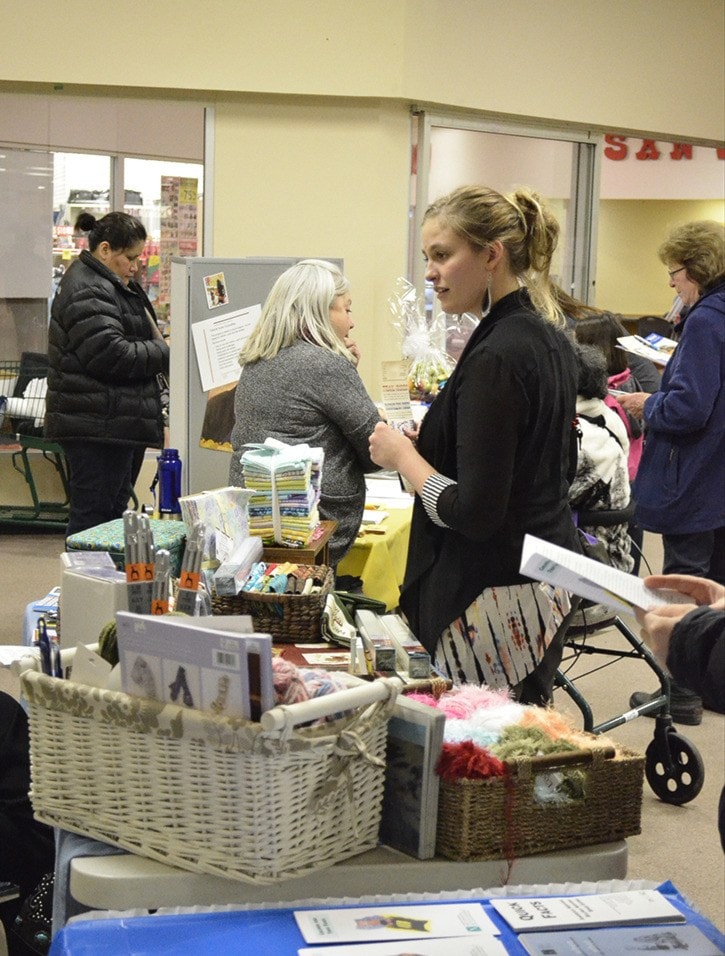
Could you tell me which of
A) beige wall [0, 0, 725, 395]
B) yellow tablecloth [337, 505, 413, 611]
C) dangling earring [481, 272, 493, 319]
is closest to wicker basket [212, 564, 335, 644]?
dangling earring [481, 272, 493, 319]

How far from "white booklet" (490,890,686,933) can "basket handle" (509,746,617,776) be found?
16cm

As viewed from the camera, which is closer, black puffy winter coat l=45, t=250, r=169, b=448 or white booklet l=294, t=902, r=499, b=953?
white booklet l=294, t=902, r=499, b=953

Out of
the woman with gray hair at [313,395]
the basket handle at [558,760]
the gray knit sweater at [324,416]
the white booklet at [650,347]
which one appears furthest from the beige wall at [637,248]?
the basket handle at [558,760]

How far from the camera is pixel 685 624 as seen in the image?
1470 mm

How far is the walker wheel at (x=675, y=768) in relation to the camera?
3801 mm

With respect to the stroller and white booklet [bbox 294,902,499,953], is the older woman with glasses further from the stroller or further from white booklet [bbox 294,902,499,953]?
white booklet [bbox 294,902,499,953]

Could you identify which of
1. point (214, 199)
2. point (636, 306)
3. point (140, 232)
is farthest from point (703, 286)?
point (636, 306)

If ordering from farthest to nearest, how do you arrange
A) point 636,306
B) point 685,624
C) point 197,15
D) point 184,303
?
point 636,306
point 197,15
point 184,303
point 685,624

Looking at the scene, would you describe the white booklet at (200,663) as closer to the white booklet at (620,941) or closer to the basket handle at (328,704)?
the basket handle at (328,704)

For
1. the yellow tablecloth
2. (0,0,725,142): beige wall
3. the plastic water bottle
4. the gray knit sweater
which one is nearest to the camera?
the plastic water bottle

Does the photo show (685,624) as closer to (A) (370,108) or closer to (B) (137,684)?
(B) (137,684)

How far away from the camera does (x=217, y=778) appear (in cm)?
151

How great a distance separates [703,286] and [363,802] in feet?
10.6

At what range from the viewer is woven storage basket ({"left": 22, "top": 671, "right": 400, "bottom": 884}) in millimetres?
1491
